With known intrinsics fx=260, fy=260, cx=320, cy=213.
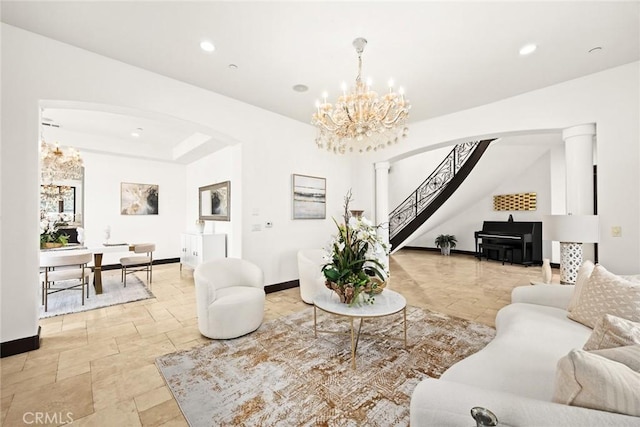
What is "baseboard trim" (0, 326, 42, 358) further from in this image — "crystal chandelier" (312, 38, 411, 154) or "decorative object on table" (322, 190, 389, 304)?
"crystal chandelier" (312, 38, 411, 154)

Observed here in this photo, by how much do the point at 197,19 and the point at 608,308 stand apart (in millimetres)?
4110

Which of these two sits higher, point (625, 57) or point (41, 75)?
point (625, 57)

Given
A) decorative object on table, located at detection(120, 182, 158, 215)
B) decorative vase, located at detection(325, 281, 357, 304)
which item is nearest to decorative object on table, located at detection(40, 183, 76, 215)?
decorative object on table, located at detection(120, 182, 158, 215)

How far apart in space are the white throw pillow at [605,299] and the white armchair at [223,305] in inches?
116

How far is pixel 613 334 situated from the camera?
44.7 inches

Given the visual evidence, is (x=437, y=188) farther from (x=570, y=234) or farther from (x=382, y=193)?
(x=570, y=234)

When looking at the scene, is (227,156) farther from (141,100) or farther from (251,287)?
(251,287)

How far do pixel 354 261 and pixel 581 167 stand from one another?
3538 mm

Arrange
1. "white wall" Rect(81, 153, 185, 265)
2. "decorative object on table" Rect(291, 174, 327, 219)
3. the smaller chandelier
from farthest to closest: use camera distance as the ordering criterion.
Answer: "white wall" Rect(81, 153, 185, 265), "decorative object on table" Rect(291, 174, 327, 219), the smaller chandelier

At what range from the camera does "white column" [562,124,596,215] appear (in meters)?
3.50

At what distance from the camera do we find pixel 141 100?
3.32 metres

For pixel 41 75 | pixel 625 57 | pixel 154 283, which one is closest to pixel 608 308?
pixel 625 57

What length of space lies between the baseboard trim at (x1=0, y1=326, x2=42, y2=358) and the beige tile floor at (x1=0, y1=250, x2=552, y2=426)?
7 cm

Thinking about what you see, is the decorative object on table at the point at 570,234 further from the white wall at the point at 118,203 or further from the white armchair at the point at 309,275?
the white wall at the point at 118,203
